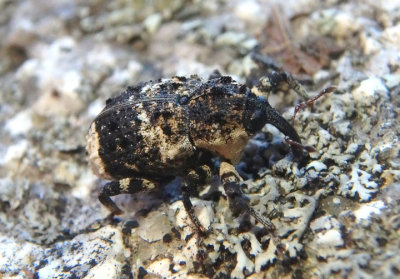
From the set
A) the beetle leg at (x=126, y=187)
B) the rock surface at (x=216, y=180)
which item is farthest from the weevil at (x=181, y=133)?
the rock surface at (x=216, y=180)

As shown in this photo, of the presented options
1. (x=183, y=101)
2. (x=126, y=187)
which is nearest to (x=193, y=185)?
(x=126, y=187)

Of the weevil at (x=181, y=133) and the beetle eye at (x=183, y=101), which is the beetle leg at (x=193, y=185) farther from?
the beetle eye at (x=183, y=101)

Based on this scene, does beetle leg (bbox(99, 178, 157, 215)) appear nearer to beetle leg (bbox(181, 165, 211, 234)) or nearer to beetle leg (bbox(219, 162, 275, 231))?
beetle leg (bbox(181, 165, 211, 234))

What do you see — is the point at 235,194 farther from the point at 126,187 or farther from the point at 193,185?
the point at 126,187

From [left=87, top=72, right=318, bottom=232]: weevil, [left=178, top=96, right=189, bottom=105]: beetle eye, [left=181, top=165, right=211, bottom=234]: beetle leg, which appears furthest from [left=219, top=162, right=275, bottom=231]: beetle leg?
[left=178, top=96, right=189, bottom=105]: beetle eye

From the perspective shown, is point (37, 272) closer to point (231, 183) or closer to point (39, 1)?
point (231, 183)

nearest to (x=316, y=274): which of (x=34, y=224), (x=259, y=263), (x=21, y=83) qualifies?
(x=259, y=263)
